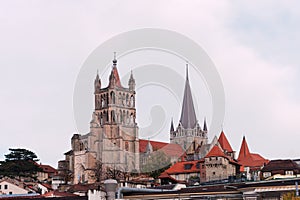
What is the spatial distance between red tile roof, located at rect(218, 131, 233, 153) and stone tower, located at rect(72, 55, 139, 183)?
76.2 ft

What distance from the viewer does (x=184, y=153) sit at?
197 m

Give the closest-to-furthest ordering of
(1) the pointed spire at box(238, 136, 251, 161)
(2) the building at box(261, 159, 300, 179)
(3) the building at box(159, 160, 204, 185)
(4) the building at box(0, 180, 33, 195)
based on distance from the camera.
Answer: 1. (2) the building at box(261, 159, 300, 179)
2. (4) the building at box(0, 180, 33, 195)
3. (3) the building at box(159, 160, 204, 185)
4. (1) the pointed spire at box(238, 136, 251, 161)

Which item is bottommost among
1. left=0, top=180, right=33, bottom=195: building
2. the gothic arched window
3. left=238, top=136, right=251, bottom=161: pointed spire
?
left=0, top=180, right=33, bottom=195: building

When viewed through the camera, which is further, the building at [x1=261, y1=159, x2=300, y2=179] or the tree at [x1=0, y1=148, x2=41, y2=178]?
the tree at [x1=0, y1=148, x2=41, y2=178]

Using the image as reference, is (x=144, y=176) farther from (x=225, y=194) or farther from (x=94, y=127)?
(x=225, y=194)

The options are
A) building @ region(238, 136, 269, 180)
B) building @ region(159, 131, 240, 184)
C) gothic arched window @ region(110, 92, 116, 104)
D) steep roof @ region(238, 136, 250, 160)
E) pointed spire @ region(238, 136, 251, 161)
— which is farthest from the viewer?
gothic arched window @ region(110, 92, 116, 104)

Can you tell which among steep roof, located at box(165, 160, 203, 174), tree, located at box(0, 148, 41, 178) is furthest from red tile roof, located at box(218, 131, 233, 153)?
tree, located at box(0, 148, 41, 178)

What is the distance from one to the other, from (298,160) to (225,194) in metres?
61.8

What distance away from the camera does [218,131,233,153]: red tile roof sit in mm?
170000

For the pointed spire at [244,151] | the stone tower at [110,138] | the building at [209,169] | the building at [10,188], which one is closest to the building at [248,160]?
the pointed spire at [244,151]

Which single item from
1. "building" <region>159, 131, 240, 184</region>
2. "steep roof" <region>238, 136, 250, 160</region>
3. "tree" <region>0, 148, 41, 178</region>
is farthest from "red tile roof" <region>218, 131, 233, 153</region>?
"tree" <region>0, 148, 41, 178</region>

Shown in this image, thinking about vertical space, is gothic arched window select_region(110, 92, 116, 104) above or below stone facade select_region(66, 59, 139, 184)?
above

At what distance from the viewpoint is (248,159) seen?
151750 millimetres

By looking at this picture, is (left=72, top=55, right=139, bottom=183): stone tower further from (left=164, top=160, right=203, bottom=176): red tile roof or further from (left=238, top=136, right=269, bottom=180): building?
(left=238, top=136, right=269, bottom=180): building
